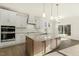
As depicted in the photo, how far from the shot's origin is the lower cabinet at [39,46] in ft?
7.70

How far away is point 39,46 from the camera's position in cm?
236

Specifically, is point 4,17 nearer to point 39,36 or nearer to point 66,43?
point 39,36

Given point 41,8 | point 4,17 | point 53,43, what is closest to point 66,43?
point 53,43

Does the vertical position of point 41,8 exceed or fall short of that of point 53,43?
it exceeds it

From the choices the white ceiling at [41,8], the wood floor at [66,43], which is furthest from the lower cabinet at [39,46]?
the white ceiling at [41,8]

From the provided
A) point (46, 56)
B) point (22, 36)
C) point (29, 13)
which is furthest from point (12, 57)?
point (29, 13)

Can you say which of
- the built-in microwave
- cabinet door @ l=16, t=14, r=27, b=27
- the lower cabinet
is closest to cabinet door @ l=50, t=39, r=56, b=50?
the lower cabinet

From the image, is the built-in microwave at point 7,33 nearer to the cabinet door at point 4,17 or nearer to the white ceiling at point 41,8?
the cabinet door at point 4,17

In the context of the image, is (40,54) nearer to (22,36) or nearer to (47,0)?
(22,36)

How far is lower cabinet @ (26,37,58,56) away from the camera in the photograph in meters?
2.35

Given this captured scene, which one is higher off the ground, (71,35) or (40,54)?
(71,35)

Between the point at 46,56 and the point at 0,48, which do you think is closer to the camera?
the point at 0,48

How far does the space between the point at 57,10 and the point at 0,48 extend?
4.56 feet

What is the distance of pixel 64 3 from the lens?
2.37 m
